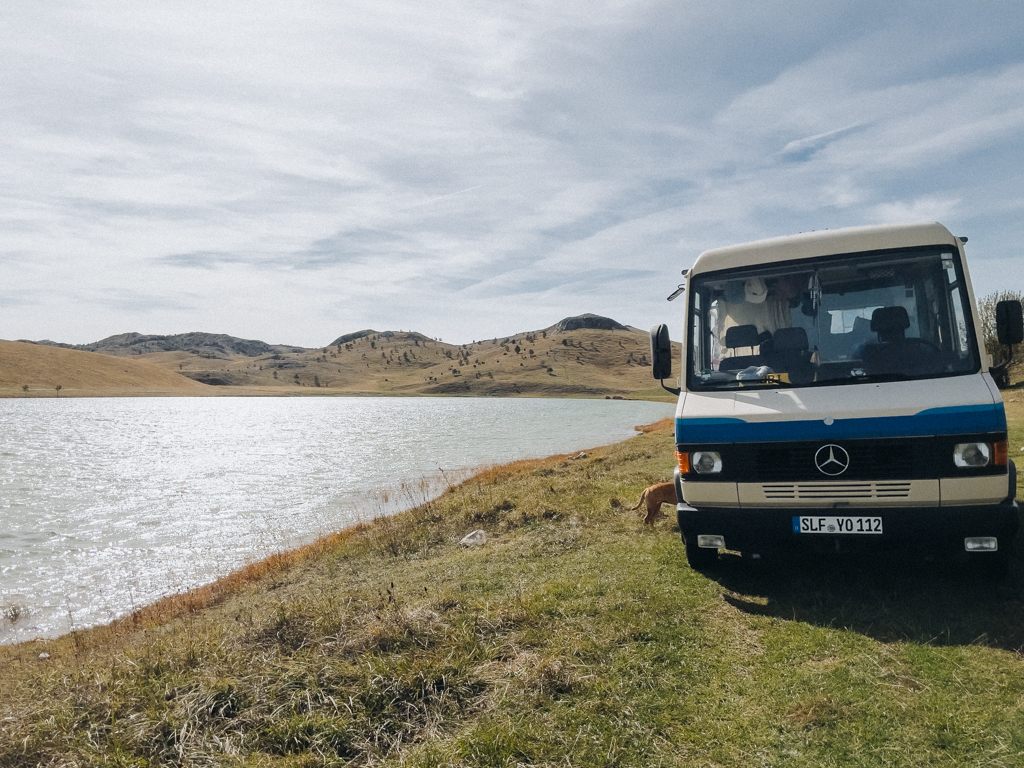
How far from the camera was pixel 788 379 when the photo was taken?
20.6 ft

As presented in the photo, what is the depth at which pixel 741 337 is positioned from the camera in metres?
6.76

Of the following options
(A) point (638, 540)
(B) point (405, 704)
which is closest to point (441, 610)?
(B) point (405, 704)

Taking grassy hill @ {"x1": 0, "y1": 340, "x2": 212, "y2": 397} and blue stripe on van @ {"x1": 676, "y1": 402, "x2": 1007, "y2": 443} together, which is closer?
blue stripe on van @ {"x1": 676, "y1": 402, "x2": 1007, "y2": 443}

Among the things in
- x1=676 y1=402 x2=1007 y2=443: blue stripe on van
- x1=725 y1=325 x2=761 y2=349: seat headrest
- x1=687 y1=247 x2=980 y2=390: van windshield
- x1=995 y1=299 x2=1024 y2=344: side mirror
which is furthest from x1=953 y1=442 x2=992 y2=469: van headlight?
x1=725 y1=325 x2=761 y2=349: seat headrest

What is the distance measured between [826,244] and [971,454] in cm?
253

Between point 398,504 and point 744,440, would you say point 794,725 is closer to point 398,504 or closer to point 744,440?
point 744,440

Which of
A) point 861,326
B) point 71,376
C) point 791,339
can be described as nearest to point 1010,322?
point 861,326

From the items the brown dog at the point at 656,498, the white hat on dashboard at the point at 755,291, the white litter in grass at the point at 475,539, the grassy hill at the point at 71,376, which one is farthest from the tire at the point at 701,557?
the grassy hill at the point at 71,376

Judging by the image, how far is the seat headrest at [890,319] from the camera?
619 centimetres

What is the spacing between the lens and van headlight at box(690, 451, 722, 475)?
19.8ft

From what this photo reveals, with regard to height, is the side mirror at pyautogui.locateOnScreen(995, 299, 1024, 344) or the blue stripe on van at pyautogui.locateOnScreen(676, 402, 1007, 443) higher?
the side mirror at pyautogui.locateOnScreen(995, 299, 1024, 344)

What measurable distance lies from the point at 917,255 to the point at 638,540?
535 cm

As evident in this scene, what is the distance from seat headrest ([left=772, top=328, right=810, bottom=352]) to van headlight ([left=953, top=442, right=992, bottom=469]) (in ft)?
5.50

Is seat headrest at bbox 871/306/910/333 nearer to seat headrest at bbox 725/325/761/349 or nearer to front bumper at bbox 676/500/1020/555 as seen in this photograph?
seat headrest at bbox 725/325/761/349
